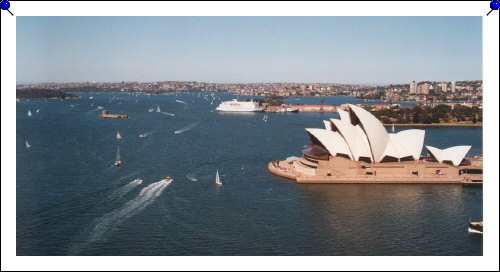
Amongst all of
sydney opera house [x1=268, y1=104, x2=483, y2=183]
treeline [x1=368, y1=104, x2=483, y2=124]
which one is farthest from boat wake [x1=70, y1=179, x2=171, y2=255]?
treeline [x1=368, y1=104, x2=483, y2=124]

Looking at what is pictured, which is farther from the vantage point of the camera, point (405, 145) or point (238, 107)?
point (238, 107)

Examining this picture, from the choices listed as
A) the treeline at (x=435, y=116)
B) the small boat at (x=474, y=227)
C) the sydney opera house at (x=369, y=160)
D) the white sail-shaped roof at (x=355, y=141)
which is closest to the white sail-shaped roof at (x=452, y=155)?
the sydney opera house at (x=369, y=160)

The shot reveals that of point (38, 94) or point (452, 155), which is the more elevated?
point (38, 94)

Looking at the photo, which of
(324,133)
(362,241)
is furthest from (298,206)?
(324,133)

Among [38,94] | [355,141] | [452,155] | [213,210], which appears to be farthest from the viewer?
[38,94]

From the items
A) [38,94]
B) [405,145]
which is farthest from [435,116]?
[38,94]

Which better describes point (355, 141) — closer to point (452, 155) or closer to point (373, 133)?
point (373, 133)

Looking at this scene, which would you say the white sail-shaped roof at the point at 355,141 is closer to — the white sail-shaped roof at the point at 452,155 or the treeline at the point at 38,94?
the white sail-shaped roof at the point at 452,155
